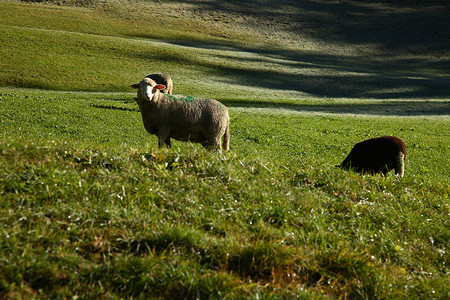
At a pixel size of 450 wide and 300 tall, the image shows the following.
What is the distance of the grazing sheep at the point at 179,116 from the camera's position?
36.5ft

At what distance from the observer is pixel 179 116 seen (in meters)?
11.1

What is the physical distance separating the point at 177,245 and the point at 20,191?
1841mm

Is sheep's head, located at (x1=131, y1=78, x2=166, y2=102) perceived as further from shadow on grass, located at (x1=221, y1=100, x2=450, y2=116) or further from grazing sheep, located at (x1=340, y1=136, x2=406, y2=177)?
shadow on grass, located at (x1=221, y1=100, x2=450, y2=116)

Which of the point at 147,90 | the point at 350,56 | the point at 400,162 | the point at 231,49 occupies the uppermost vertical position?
the point at 147,90

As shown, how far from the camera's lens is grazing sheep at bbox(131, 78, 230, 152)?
11125mm

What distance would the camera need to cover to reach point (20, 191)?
4266 millimetres

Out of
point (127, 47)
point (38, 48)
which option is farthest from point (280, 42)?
point (38, 48)

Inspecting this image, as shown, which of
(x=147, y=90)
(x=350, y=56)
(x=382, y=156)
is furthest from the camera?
(x=350, y=56)

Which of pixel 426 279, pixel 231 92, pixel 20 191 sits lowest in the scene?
pixel 231 92

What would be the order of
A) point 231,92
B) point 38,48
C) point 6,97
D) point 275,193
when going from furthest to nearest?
point 38,48
point 231,92
point 6,97
point 275,193

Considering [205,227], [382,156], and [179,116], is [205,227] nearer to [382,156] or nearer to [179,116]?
[382,156]

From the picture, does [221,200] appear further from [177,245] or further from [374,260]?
[374,260]

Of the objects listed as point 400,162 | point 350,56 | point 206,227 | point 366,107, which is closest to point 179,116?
point 400,162

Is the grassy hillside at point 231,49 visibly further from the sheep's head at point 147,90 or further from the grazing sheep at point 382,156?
the grazing sheep at point 382,156
